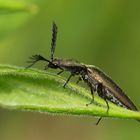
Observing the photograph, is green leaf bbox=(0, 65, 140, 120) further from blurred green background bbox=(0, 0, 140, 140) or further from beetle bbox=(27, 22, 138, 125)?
blurred green background bbox=(0, 0, 140, 140)

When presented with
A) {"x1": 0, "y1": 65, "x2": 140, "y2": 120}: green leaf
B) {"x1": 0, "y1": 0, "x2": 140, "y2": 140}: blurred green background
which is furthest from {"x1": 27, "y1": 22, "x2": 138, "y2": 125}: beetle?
{"x1": 0, "y1": 0, "x2": 140, "y2": 140}: blurred green background

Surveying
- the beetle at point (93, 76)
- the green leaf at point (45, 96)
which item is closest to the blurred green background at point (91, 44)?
the beetle at point (93, 76)

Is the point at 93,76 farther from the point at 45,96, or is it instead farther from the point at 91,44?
the point at 91,44

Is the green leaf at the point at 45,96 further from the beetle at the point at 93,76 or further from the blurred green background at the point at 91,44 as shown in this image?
the blurred green background at the point at 91,44

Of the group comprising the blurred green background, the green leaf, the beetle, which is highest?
the green leaf

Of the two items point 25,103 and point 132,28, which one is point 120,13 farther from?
point 25,103
